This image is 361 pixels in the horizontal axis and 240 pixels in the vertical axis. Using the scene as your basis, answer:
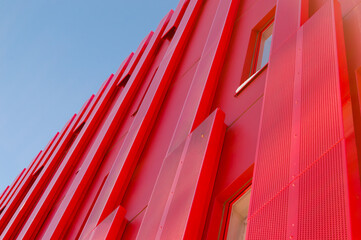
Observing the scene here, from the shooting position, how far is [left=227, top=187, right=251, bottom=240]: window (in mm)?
3664

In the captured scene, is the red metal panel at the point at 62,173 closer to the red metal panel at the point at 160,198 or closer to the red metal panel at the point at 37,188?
the red metal panel at the point at 37,188

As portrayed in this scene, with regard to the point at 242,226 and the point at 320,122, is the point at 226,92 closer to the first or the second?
the point at 242,226

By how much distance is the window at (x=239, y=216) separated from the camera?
144 inches

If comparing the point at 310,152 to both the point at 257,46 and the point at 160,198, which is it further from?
the point at 257,46

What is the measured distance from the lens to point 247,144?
4211 millimetres

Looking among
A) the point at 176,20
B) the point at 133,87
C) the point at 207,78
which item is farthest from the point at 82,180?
the point at 176,20

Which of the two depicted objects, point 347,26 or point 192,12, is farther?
point 192,12

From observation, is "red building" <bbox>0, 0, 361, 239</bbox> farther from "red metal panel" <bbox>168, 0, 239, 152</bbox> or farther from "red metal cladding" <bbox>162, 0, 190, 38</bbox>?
"red metal cladding" <bbox>162, 0, 190, 38</bbox>

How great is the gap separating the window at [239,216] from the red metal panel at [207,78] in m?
1.39

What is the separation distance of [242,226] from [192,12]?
7.69 metres

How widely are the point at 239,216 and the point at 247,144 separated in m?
0.68

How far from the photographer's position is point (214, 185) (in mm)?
4168

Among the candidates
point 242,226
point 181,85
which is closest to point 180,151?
point 242,226

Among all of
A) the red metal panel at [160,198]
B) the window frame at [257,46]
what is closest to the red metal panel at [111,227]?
the red metal panel at [160,198]
